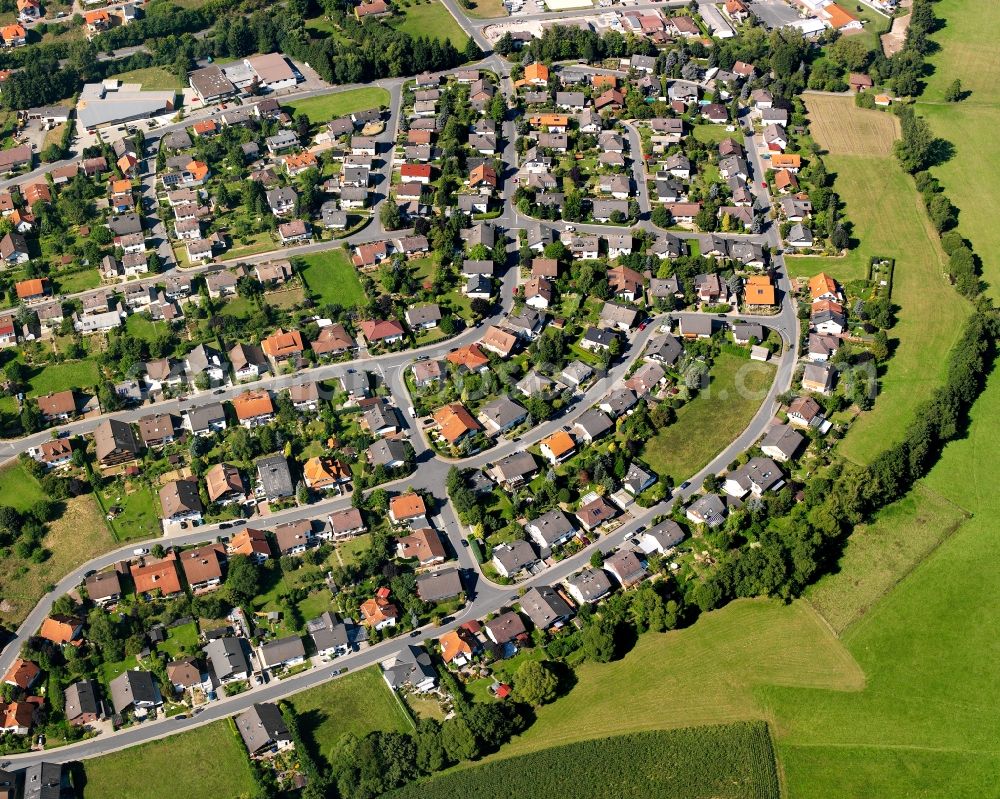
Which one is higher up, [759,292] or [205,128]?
[205,128]

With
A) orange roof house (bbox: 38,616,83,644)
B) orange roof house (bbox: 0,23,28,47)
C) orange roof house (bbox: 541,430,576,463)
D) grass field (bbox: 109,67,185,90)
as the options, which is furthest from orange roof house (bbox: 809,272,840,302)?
orange roof house (bbox: 0,23,28,47)

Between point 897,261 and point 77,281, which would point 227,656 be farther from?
point 897,261

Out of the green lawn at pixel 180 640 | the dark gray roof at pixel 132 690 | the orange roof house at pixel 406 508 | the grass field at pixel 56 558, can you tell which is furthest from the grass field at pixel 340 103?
the dark gray roof at pixel 132 690

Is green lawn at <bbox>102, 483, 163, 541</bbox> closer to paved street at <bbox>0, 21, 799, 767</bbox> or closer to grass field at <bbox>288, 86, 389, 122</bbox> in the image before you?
paved street at <bbox>0, 21, 799, 767</bbox>

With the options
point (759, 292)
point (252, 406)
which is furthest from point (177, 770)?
point (759, 292)

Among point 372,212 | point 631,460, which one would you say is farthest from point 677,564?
point 372,212
